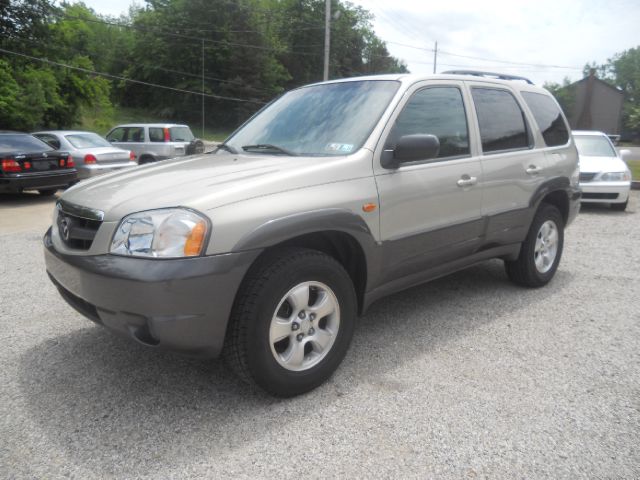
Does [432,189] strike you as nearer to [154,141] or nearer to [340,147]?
[340,147]

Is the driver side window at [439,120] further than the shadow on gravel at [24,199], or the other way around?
the shadow on gravel at [24,199]

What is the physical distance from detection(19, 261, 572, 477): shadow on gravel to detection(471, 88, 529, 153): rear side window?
4.58 ft

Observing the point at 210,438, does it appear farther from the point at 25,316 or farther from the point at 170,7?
the point at 170,7

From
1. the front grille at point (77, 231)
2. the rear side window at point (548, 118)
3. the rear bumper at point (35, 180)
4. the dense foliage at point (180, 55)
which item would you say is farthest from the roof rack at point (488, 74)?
the dense foliage at point (180, 55)

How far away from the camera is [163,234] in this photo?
2.39 metres

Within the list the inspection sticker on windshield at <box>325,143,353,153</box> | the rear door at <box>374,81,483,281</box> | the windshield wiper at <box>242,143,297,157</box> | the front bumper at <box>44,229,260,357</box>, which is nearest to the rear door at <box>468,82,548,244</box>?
the rear door at <box>374,81,483,281</box>

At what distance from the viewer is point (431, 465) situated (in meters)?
2.29

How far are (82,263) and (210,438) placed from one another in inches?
42.3

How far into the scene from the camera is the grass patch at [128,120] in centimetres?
3759

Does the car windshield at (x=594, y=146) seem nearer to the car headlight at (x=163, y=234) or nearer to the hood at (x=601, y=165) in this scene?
the hood at (x=601, y=165)

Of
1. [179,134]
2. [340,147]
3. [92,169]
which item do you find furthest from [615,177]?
[179,134]

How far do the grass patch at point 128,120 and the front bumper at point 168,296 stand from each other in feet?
125

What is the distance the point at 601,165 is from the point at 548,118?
6.23 metres

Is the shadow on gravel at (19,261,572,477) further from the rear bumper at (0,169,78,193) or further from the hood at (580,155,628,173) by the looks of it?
the rear bumper at (0,169,78,193)
